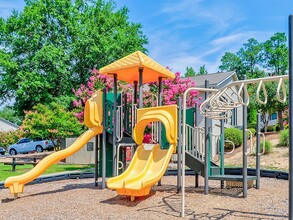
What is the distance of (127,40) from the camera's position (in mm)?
29219

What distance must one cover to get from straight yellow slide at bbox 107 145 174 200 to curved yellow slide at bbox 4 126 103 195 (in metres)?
1.72

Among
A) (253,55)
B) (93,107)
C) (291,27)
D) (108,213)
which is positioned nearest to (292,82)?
(291,27)

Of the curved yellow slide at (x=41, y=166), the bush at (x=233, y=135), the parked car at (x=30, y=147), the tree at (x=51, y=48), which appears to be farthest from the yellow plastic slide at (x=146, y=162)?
the parked car at (x=30, y=147)

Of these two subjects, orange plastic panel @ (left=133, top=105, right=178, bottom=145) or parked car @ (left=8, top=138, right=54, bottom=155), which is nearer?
orange plastic panel @ (left=133, top=105, right=178, bottom=145)

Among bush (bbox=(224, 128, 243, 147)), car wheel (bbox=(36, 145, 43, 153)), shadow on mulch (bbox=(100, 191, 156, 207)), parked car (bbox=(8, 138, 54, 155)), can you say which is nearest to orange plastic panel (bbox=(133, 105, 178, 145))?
shadow on mulch (bbox=(100, 191, 156, 207))

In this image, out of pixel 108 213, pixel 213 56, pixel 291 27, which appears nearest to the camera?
pixel 291 27

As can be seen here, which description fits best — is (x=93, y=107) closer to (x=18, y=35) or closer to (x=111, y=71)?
(x=111, y=71)

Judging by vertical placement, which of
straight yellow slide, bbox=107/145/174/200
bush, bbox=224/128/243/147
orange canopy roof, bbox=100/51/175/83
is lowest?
straight yellow slide, bbox=107/145/174/200

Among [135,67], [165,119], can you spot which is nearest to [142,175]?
[165,119]

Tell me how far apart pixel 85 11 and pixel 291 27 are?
28515 mm

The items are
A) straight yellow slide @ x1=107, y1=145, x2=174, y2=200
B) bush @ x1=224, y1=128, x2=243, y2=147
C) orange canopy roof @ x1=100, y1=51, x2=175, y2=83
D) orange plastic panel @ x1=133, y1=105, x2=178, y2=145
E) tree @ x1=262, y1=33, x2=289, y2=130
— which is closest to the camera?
straight yellow slide @ x1=107, y1=145, x2=174, y2=200

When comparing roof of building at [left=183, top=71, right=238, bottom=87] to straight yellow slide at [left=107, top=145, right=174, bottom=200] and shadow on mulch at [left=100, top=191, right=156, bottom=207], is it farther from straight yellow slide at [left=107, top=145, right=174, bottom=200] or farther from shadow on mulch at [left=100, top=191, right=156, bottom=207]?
shadow on mulch at [left=100, top=191, right=156, bottom=207]

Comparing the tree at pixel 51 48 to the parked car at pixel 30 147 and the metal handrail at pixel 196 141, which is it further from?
the metal handrail at pixel 196 141

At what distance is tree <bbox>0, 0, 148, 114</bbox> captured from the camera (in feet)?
86.5
